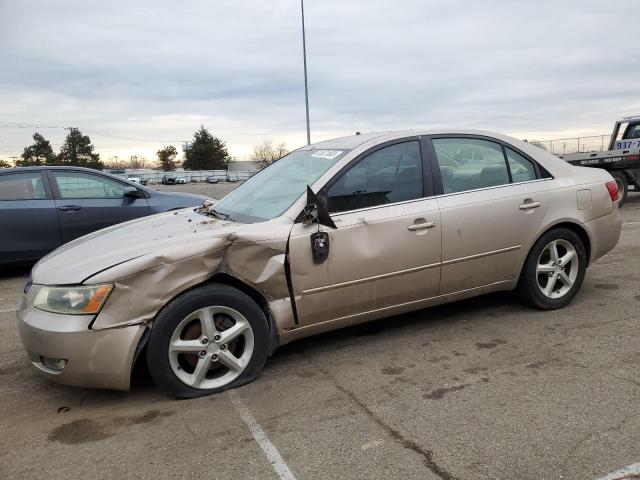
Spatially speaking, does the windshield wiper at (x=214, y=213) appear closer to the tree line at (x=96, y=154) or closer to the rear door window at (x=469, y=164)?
the rear door window at (x=469, y=164)

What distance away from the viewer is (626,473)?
2.37 meters

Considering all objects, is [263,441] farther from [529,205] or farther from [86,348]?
[529,205]

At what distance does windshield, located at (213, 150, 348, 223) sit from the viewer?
12.4ft

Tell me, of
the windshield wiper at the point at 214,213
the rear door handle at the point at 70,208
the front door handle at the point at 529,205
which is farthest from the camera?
the rear door handle at the point at 70,208

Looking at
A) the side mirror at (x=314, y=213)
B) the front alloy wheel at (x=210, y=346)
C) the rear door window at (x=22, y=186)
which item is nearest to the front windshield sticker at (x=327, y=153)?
the side mirror at (x=314, y=213)

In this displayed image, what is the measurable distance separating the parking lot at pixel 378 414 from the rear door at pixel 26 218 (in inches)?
120

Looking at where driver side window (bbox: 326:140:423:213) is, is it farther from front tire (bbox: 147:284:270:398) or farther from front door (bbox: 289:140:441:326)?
front tire (bbox: 147:284:270:398)

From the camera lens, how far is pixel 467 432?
2.76 meters

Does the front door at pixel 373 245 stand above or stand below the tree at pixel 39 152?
below

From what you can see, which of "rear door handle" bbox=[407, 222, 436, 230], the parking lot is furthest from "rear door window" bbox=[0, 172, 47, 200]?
"rear door handle" bbox=[407, 222, 436, 230]

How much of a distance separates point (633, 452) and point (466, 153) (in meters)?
2.47

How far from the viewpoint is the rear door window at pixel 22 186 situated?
6.91 meters

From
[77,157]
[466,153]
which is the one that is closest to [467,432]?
[466,153]

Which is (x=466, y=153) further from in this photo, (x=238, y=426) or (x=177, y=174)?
(x=177, y=174)
